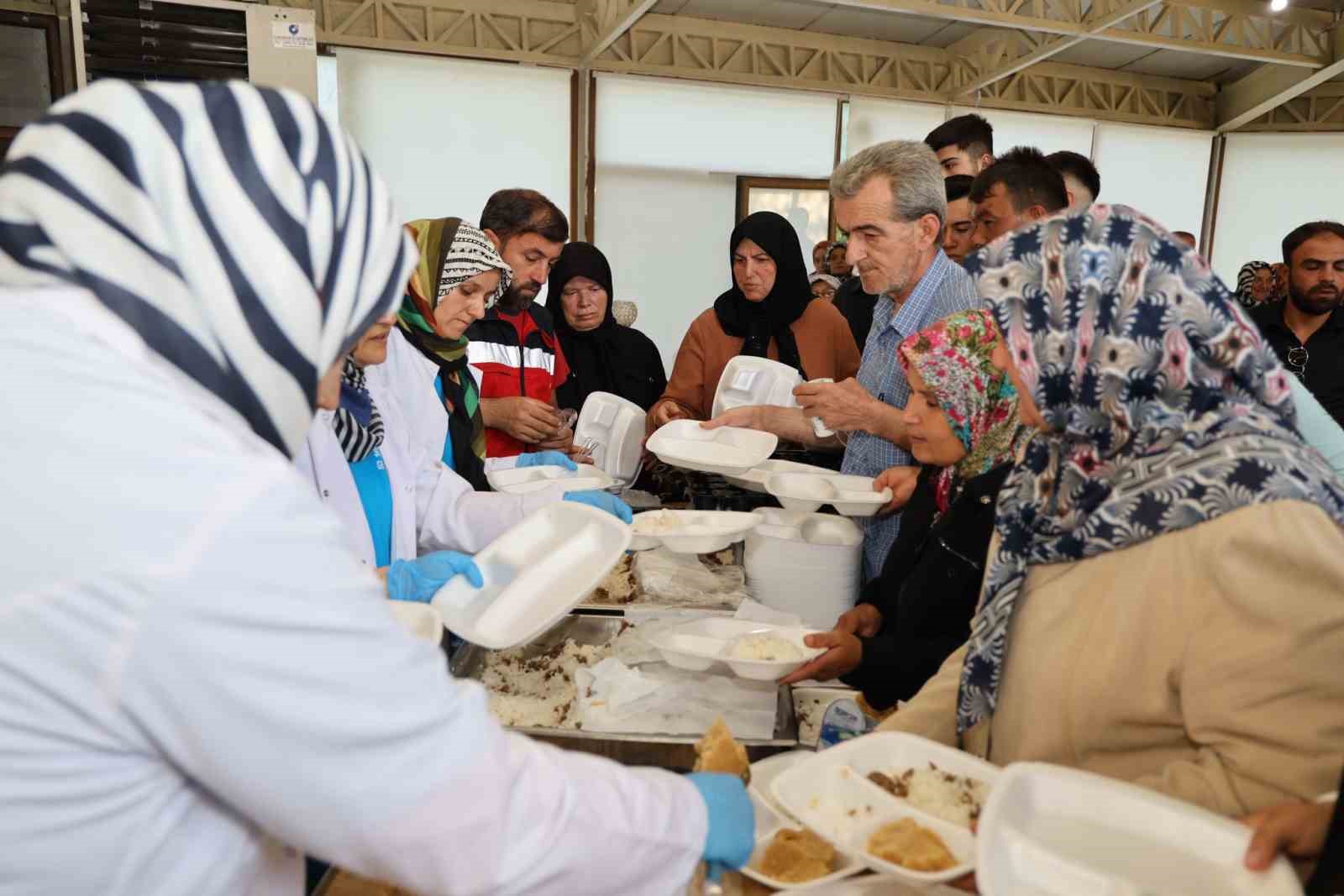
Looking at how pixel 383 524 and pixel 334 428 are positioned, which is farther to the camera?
pixel 383 524

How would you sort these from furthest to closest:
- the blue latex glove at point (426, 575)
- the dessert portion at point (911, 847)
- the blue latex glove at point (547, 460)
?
the blue latex glove at point (547, 460)
the blue latex glove at point (426, 575)
the dessert portion at point (911, 847)

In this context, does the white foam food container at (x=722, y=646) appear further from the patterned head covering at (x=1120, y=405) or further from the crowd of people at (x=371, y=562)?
the patterned head covering at (x=1120, y=405)

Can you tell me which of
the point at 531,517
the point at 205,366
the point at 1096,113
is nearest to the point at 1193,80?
the point at 1096,113

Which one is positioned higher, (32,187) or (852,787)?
(32,187)

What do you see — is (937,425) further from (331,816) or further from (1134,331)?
(331,816)

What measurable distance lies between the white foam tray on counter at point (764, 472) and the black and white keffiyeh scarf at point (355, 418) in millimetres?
870

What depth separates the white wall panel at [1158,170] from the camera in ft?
28.3

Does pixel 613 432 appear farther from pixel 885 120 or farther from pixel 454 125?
pixel 885 120

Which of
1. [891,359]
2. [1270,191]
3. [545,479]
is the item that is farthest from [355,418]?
[1270,191]

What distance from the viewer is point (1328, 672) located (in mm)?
834

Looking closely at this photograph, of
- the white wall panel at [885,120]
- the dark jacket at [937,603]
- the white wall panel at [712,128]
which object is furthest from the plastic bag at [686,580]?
the white wall panel at [885,120]

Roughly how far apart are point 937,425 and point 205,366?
4.21 feet

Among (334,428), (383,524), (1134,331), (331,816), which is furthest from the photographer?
(383,524)

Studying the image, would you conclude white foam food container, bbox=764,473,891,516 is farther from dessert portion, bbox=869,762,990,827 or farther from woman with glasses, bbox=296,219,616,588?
dessert portion, bbox=869,762,990,827
